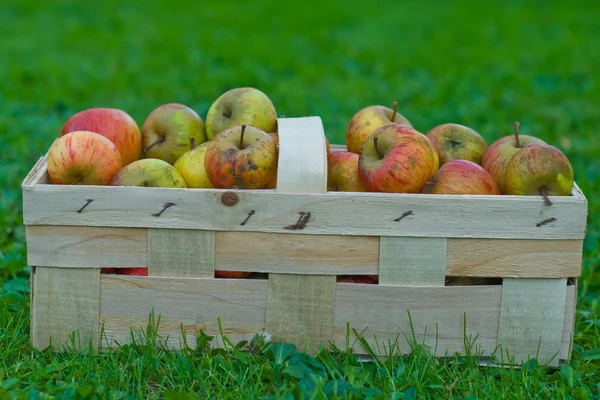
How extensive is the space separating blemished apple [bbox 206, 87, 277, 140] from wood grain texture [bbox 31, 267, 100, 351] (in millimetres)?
728

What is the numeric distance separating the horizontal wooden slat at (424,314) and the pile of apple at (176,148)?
454 millimetres

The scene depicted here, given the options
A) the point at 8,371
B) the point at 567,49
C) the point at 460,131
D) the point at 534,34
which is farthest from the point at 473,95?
the point at 8,371

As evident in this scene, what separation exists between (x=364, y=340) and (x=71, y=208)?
35.4 inches

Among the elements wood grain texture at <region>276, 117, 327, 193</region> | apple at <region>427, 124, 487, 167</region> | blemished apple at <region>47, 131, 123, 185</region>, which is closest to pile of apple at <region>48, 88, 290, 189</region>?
blemished apple at <region>47, 131, 123, 185</region>

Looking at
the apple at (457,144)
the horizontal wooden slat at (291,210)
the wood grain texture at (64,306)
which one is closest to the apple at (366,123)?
the apple at (457,144)

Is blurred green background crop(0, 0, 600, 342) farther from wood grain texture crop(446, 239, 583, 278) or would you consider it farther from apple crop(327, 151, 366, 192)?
apple crop(327, 151, 366, 192)

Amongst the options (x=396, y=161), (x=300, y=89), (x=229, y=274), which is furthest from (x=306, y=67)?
(x=229, y=274)

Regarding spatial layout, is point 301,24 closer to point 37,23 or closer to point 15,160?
point 37,23

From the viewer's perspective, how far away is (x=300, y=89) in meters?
5.68

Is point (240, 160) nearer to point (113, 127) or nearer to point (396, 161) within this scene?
point (396, 161)

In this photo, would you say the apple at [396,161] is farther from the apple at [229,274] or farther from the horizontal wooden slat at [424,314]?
the apple at [229,274]

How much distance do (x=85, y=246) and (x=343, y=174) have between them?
2.73 ft

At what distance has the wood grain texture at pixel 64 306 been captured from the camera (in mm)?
2275

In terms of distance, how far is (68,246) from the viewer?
2.25 m
